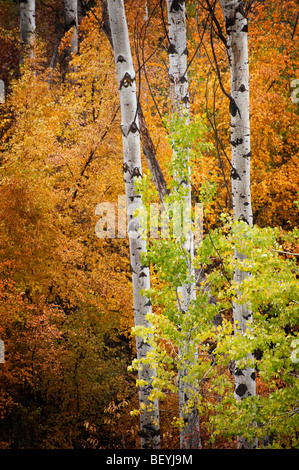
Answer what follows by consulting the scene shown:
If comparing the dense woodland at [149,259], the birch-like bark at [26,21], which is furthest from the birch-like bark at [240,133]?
the birch-like bark at [26,21]

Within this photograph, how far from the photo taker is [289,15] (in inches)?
693

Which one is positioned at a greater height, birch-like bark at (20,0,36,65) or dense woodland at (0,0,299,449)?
birch-like bark at (20,0,36,65)

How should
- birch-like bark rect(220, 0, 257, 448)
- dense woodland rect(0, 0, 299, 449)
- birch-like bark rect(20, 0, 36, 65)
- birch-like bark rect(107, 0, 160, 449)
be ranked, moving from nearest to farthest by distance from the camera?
dense woodland rect(0, 0, 299, 449), birch-like bark rect(220, 0, 257, 448), birch-like bark rect(107, 0, 160, 449), birch-like bark rect(20, 0, 36, 65)

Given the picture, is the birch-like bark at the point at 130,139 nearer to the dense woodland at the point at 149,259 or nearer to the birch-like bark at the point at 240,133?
the dense woodland at the point at 149,259

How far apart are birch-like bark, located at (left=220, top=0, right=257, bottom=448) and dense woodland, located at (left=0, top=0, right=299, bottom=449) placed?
0.02 meters

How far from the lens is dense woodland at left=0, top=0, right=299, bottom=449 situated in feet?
15.0

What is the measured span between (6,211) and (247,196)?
620 cm

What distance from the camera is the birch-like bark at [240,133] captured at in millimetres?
5039

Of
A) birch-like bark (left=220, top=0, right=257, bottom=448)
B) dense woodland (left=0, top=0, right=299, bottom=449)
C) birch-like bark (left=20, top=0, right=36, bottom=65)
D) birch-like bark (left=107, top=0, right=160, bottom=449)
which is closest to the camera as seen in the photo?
dense woodland (left=0, top=0, right=299, bottom=449)

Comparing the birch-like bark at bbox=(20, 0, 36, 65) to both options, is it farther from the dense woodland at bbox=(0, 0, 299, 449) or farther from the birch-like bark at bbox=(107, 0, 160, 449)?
the birch-like bark at bbox=(107, 0, 160, 449)

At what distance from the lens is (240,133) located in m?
5.22

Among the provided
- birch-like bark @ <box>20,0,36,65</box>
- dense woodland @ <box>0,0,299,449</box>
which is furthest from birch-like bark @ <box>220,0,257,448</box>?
birch-like bark @ <box>20,0,36,65</box>
